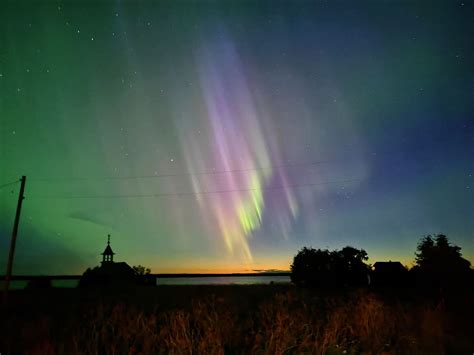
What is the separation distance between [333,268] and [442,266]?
12.9 metres

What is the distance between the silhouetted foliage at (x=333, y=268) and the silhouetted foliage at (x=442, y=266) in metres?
7.06

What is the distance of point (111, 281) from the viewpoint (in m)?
51.2

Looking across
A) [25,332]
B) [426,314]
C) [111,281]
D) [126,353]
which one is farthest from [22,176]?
[111,281]

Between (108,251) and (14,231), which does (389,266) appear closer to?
(108,251)

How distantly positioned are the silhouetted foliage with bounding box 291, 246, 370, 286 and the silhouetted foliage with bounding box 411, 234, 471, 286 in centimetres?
706

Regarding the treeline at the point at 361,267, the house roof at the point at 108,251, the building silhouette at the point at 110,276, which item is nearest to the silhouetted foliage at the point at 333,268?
the treeline at the point at 361,267

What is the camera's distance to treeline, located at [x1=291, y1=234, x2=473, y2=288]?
39.2 metres

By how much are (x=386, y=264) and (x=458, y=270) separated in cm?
1622

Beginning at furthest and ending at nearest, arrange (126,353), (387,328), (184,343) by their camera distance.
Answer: (387,328)
(126,353)
(184,343)

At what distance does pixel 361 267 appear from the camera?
43844 mm

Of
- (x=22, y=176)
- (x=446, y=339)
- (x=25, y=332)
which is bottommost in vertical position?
(x=446, y=339)

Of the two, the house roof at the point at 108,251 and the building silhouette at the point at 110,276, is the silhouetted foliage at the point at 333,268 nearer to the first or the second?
the building silhouette at the point at 110,276

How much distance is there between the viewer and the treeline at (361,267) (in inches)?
1543

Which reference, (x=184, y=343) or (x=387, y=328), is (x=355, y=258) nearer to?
(x=387, y=328)
